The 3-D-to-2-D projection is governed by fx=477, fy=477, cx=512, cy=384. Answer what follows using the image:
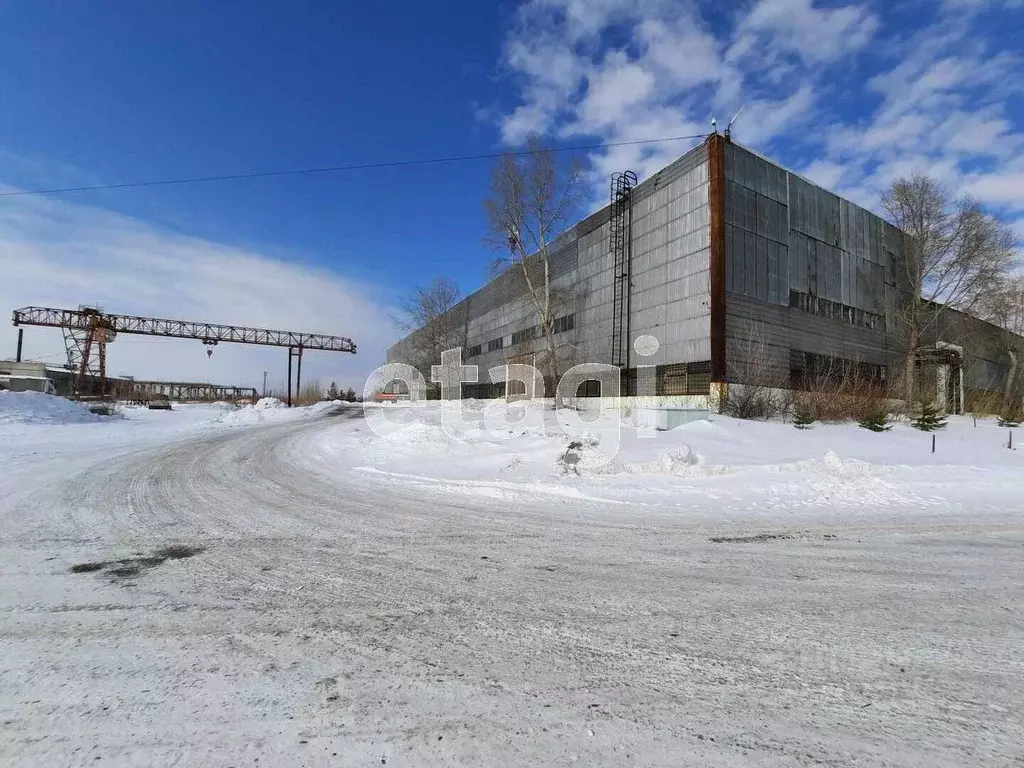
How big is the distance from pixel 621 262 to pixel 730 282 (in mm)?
6643

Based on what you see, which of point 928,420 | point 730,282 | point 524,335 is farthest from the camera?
point 524,335

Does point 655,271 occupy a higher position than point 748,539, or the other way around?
point 655,271

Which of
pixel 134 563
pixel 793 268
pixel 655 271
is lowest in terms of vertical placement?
pixel 134 563

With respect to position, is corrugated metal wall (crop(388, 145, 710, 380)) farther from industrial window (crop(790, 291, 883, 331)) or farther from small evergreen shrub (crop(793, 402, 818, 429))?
industrial window (crop(790, 291, 883, 331))

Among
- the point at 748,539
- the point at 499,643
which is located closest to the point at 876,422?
the point at 748,539

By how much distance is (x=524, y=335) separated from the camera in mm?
35719

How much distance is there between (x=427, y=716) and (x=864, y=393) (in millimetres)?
23845

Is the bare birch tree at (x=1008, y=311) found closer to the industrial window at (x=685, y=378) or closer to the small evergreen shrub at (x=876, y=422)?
the small evergreen shrub at (x=876, y=422)

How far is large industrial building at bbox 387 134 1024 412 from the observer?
2169cm

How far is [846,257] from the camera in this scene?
88.7ft

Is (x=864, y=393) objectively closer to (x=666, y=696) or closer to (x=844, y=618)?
(x=844, y=618)

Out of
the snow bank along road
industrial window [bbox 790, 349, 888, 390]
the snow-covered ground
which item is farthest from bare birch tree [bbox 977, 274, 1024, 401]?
the snow bank along road

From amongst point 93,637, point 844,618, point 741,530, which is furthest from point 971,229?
point 93,637

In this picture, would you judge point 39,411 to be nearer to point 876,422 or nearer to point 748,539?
point 748,539
